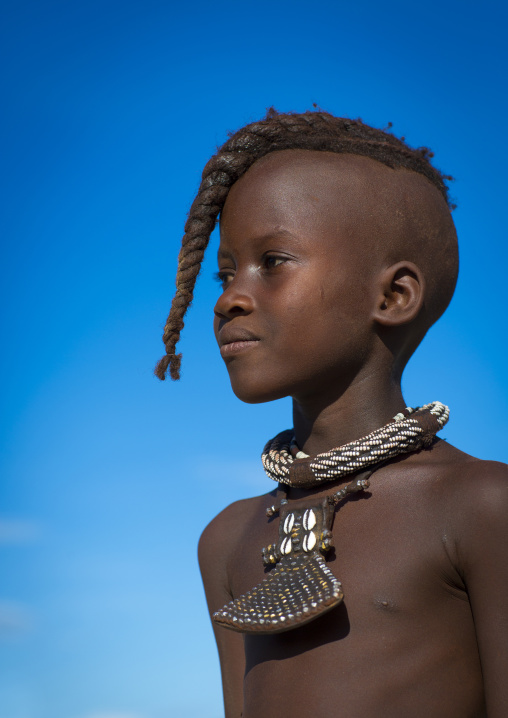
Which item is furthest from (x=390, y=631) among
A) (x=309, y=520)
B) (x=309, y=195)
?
(x=309, y=195)

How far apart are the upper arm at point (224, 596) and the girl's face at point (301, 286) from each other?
0.67 meters

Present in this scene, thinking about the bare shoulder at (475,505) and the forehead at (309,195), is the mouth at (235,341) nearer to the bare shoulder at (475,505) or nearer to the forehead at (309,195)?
the forehead at (309,195)

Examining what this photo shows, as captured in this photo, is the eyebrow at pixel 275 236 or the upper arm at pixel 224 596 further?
the upper arm at pixel 224 596

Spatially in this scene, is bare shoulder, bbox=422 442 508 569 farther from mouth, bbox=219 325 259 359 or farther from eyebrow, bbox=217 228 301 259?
eyebrow, bbox=217 228 301 259

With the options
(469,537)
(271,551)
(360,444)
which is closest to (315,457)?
(360,444)

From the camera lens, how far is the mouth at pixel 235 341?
2.69 metres

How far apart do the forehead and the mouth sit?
0.33 m

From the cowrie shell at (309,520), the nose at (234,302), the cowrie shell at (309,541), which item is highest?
the nose at (234,302)

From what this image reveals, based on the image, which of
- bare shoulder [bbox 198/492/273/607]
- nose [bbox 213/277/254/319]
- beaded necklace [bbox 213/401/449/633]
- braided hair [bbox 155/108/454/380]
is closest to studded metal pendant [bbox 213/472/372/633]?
beaded necklace [bbox 213/401/449/633]

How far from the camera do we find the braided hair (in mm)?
2859

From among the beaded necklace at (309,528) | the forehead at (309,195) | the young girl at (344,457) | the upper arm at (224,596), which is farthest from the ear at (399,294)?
the upper arm at (224,596)

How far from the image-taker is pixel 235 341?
2.72 m

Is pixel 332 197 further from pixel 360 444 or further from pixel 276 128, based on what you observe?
pixel 360 444

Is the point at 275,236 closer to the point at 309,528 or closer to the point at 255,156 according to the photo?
the point at 255,156
